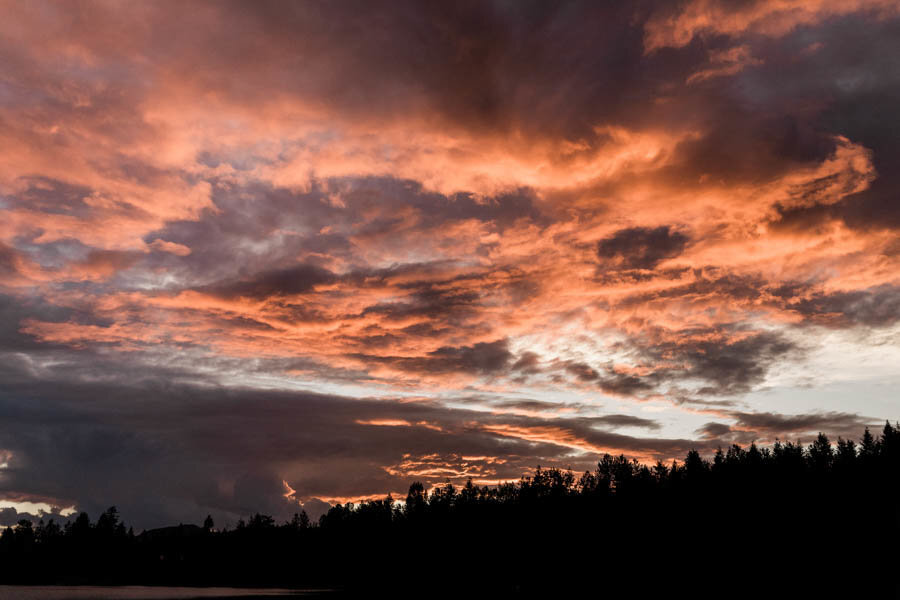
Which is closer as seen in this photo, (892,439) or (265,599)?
(892,439)

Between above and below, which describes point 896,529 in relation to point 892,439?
below

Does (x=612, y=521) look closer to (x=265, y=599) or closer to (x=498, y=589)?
(x=498, y=589)

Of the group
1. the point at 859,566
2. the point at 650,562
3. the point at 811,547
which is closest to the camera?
the point at 859,566

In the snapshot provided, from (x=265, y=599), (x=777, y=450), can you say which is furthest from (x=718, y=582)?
(x=265, y=599)

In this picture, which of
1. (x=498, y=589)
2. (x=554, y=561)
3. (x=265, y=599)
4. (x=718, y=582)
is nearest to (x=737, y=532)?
(x=718, y=582)

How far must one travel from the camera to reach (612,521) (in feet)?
619

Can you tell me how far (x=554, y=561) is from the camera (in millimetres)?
193250

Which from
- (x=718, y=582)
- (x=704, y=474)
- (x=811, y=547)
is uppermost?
(x=704, y=474)

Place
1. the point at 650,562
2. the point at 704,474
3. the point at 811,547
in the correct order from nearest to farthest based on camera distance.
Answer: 1. the point at 811,547
2. the point at 650,562
3. the point at 704,474

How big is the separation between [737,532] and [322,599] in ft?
347

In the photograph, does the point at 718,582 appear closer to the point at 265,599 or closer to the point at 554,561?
the point at 554,561

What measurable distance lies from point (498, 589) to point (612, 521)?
40257 millimetres

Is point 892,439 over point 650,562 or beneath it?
over

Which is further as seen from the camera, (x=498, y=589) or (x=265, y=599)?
(x=498, y=589)
